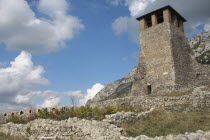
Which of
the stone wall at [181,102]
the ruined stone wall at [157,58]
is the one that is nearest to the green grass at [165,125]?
the stone wall at [181,102]

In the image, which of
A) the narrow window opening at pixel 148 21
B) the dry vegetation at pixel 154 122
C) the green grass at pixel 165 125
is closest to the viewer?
the green grass at pixel 165 125

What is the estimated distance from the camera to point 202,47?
8025 centimetres

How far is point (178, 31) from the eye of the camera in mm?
27562

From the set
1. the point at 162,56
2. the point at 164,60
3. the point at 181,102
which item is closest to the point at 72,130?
the point at 181,102

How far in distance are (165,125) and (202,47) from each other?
251 feet

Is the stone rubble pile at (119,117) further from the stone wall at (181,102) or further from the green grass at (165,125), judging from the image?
the stone wall at (181,102)

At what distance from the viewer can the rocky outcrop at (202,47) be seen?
70.5 meters

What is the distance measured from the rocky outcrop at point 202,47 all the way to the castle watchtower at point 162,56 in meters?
43.8

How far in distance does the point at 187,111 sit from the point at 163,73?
10.2m

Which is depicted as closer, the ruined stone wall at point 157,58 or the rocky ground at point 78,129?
the rocky ground at point 78,129

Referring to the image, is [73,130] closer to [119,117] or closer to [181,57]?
[119,117]

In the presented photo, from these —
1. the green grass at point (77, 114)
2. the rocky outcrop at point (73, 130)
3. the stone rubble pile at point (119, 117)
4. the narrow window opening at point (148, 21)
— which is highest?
the narrow window opening at point (148, 21)

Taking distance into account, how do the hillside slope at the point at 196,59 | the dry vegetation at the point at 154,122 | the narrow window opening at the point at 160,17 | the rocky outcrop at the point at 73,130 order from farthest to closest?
the hillside slope at the point at 196,59
the narrow window opening at the point at 160,17
the dry vegetation at the point at 154,122
the rocky outcrop at the point at 73,130

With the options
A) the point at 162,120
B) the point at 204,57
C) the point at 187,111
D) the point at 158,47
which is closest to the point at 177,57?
the point at 158,47
